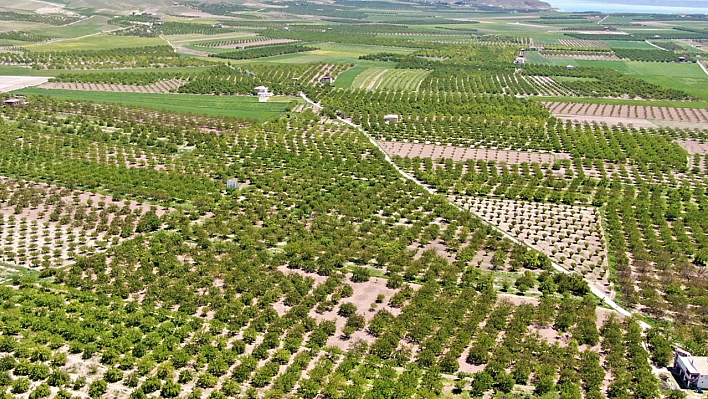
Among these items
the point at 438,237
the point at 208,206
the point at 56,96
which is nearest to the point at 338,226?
the point at 438,237

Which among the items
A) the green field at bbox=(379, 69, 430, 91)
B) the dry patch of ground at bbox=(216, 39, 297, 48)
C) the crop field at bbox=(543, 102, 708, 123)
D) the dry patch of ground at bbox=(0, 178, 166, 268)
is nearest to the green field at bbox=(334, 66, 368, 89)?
Answer: the green field at bbox=(379, 69, 430, 91)

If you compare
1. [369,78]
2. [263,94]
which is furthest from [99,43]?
[369,78]

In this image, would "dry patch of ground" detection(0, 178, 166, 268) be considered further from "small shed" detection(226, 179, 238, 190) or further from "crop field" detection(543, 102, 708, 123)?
"crop field" detection(543, 102, 708, 123)

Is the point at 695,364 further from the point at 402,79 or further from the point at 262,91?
the point at 402,79

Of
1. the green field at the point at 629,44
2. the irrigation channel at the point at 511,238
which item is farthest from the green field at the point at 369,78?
the green field at the point at 629,44

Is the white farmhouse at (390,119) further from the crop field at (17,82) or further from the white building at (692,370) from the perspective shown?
the crop field at (17,82)

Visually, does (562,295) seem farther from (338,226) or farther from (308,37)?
(308,37)
